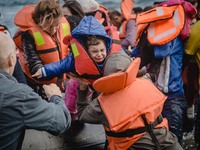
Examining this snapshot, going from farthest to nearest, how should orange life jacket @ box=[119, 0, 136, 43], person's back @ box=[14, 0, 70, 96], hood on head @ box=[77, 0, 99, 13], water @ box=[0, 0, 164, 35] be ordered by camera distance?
water @ box=[0, 0, 164, 35], orange life jacket @ box=[119, 0, 136, 43], hood on head @ box=[77, 0, 99, 13], person's back @ box=[14, 0, 70, 96]

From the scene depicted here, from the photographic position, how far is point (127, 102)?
2189mm

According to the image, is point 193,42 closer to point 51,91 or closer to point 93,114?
point 93,114

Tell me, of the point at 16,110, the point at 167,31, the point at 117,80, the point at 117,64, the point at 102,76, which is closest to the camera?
the point at 16,110

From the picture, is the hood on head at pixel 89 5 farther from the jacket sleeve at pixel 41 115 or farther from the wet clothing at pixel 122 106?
the jacket sleeve at pixel 41 115

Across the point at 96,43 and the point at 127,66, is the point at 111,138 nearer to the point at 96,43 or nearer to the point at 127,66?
the point at 127,66

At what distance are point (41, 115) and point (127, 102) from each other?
26.8 inches

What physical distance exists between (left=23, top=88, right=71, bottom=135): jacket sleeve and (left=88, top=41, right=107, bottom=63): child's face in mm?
993

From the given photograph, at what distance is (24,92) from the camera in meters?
1.66

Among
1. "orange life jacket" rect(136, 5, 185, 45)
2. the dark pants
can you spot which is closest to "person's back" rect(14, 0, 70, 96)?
"orange life jacket" rect(136, 5, 185, 45)

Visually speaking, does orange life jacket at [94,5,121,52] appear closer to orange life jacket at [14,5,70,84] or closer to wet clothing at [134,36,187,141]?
wet clothing at [134,36,187,141]

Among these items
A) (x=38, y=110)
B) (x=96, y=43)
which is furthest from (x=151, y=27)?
(x=38, y=110)

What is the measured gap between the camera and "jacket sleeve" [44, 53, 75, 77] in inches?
115

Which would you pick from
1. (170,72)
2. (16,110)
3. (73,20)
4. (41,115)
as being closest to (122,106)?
(41,115)

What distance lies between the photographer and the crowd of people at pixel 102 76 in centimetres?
171
